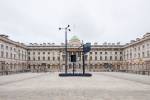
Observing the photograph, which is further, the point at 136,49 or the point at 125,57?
the point at 125,57

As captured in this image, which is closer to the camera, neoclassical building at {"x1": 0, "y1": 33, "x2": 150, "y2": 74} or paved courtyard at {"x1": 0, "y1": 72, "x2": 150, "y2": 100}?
paved courtyard at {"x1": 0, "y1": 72, "x2": 150, "y2": 100}

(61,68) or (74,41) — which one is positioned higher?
(74,41)

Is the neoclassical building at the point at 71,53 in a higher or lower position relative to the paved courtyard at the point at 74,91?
higher

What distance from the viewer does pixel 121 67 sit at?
387 feet

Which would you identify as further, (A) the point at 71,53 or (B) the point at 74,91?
(A) the point at 71,53

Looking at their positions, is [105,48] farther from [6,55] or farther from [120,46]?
[6,55]

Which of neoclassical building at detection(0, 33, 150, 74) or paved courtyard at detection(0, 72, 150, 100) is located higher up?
neoclassical building at detection(0, 33, 150, 74)

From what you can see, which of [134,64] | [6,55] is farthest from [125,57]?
[6,55]

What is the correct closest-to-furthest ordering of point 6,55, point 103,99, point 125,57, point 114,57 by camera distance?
point 103,99
point 6,55
point 125,57
point 114,57

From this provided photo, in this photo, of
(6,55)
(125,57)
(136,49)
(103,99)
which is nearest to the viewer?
(103,99)

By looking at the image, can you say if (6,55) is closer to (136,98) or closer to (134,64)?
(134,64)

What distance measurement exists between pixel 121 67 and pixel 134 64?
77.8 feet

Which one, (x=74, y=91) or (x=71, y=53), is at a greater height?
(x=71, y=53)

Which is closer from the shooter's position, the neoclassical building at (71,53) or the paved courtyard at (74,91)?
the paved courtyard at (74,91)
